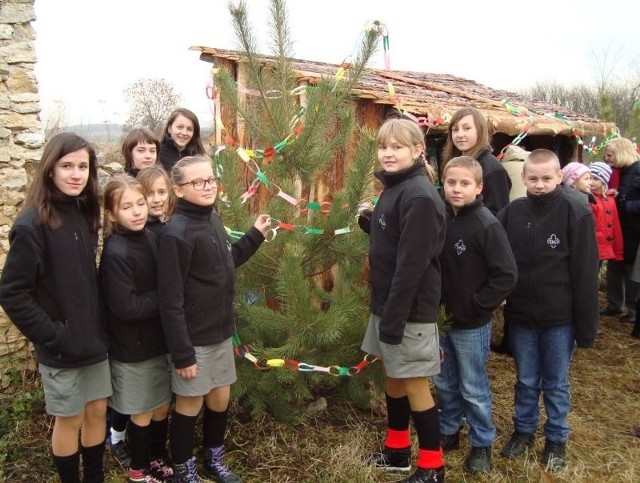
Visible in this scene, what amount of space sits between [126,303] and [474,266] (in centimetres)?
181

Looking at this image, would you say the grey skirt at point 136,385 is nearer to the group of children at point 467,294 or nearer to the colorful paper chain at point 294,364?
the colorful paper chain at point 294,364

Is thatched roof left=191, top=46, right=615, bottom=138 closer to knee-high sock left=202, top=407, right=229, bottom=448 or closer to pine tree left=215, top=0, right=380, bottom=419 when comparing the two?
pine tree left=215, top=0, right=380, bottom=419

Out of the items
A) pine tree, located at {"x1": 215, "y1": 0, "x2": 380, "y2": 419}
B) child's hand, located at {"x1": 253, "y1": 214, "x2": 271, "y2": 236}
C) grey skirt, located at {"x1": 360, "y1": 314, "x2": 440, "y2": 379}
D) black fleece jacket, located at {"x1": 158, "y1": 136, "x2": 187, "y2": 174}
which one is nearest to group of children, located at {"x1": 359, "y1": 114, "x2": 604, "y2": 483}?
grey skirt, located at {"x1": 360, "y1": 314, "x2": 440, "y2": 379}

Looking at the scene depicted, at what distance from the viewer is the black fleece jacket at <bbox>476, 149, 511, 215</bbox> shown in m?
3.78

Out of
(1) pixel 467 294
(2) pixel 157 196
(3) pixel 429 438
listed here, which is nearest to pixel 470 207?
(1) pixel 467 294

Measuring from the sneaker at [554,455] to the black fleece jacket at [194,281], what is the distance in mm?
2007

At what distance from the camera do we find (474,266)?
312 centimetres

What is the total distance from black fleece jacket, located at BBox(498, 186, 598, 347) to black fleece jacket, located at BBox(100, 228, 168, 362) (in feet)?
6.74

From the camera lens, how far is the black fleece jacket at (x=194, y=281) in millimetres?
2713

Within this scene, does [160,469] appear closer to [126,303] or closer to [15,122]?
[126,303]

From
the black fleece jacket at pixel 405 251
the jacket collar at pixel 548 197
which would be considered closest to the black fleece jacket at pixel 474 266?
the black fleece jacket at pixel 405 251

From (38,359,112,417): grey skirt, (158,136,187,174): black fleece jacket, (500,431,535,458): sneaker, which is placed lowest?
(500,431,535,458): sneaker

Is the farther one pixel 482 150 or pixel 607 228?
pixel 607 228

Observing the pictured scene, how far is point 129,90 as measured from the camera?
16.0 metres
